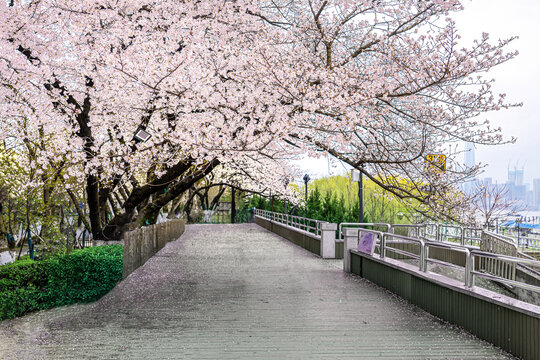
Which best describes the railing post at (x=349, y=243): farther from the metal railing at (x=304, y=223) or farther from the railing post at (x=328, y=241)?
the metal railing at (x=304, y=223)

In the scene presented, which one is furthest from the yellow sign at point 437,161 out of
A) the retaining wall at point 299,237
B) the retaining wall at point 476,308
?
the retaining wall at point 299,237

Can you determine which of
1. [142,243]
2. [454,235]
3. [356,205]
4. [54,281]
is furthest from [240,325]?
[356,205]

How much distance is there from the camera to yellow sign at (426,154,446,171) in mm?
12015

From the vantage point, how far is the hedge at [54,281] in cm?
910

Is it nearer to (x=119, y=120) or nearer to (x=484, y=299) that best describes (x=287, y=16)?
(x=119, y=120)

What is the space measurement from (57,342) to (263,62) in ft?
22.3

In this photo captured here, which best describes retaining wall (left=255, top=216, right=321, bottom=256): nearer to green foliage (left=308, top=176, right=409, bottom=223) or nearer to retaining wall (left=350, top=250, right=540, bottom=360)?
green foliage (left=308, top=176, right=409, bottom=223)

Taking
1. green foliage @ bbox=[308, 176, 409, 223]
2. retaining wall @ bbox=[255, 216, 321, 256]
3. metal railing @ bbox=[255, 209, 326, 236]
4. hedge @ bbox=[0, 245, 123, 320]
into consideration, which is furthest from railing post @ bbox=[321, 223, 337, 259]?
hedge @ bbox=[0, 245, 123, 320]

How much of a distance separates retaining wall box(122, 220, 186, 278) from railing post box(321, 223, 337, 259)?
20.9 ft

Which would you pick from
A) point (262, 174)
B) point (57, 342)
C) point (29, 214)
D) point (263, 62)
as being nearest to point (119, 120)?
point (29, 214)

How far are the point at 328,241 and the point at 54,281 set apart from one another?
35.9 feet

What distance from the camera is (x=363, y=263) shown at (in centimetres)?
1363

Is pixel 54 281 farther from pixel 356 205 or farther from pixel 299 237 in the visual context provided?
pixel 356 205

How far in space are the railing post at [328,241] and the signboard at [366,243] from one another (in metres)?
4.29
